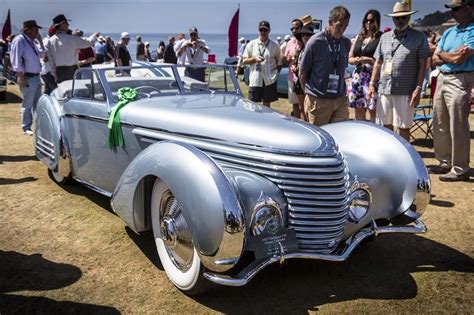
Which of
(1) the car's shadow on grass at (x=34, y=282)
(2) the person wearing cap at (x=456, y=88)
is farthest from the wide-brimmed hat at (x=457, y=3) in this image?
(1) the car's shadow on grass at (x=34, y=282)

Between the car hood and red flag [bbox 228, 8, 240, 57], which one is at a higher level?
red flag [bbox 228, 8, 240, 57]

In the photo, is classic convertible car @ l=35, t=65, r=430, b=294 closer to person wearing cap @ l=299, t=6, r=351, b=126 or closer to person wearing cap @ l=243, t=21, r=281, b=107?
person wearing cap @ l=299, t=6, r=351, b=126

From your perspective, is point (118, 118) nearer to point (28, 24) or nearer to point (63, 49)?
point (63, 49)

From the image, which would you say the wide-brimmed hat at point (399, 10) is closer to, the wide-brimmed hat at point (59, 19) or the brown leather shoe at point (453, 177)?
the brown leather shoe at point (453, 177)

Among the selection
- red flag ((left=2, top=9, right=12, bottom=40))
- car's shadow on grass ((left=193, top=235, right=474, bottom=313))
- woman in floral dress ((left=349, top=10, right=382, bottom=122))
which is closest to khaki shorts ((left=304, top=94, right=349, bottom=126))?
woman in floral dress ((left=349, top=10, right=382, bottom=122))

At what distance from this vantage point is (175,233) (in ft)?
9.84

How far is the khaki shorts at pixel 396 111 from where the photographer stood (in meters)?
5.54

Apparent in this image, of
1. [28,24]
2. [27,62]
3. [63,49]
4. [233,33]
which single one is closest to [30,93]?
[27,62]

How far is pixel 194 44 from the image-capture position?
1014 cm

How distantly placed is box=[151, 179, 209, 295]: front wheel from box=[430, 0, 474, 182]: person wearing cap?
12.3ft

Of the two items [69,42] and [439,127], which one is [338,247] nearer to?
[439,127]

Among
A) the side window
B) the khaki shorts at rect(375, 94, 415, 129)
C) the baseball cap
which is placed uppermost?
the baseball cap

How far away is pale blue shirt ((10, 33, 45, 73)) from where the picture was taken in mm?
7336

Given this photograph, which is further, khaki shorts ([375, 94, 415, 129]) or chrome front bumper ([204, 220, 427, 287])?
khaki shorts ([375, 94, 415, 129])
